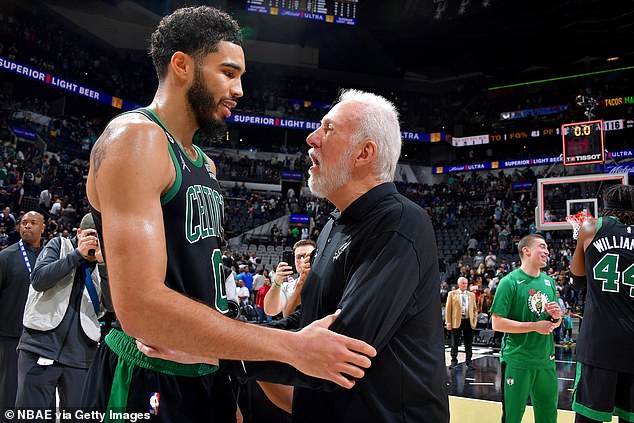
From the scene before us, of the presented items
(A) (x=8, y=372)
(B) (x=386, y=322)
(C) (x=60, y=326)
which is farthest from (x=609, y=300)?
(A) (x=8, y=372)

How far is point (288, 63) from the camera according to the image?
99.1 ft

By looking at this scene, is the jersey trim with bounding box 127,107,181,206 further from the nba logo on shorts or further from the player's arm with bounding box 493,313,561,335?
the player's arm with bounding box 493,313,561,335

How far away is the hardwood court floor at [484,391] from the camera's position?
5738 millimetres

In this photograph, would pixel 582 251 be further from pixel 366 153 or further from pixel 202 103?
pixel 202 103

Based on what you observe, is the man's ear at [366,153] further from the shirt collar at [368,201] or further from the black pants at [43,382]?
the black pants at [43,382]

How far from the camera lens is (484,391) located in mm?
7242

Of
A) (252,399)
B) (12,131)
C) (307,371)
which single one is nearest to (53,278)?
(252,399)

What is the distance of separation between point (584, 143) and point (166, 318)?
39.1 feet

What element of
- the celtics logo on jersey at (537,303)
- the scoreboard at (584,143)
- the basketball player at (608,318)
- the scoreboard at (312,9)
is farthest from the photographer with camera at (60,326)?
the scoreboard at (312,9)

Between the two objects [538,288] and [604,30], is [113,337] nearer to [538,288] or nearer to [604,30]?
[538,288]

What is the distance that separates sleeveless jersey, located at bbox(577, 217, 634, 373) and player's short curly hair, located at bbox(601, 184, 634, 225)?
0.21ft

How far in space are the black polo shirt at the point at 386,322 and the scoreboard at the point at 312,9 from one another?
71.4 ft

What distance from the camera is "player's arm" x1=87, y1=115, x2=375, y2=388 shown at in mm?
1363

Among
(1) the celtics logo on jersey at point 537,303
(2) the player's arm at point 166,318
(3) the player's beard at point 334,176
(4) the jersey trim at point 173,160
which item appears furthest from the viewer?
→ (1) the celtics logo on jersey at point 537,303
